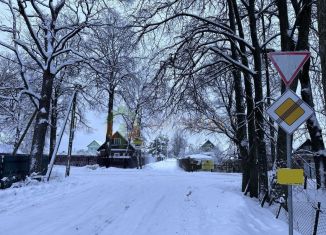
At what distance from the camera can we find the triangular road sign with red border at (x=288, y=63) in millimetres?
7621

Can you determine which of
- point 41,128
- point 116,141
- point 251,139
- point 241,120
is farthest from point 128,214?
point 116,141

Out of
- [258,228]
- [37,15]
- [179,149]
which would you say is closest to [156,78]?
[258,228]

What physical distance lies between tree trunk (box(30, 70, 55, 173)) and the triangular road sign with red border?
64.7 ft

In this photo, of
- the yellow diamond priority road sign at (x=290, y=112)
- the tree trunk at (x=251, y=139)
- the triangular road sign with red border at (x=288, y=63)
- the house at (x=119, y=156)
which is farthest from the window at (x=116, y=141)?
the triangular road sign with red border at (x=288, y=63)

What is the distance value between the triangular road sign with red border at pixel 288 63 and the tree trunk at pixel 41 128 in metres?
19.7

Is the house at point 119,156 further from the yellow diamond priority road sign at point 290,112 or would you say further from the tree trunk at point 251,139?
the yellow diamond priority road sign at point 290,112

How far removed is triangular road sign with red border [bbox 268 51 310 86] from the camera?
7.62 m

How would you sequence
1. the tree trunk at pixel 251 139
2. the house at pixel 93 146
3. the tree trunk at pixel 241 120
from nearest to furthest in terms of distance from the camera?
the tree trunk at pixel 251 139 → the tree trunk at pixel 241 120 → the house at pixel 93 146

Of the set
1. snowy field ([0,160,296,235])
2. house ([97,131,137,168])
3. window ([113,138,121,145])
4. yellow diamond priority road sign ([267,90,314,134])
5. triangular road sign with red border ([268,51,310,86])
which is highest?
window ([113,138,121,145])

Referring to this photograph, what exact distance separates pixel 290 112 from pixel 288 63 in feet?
2.69

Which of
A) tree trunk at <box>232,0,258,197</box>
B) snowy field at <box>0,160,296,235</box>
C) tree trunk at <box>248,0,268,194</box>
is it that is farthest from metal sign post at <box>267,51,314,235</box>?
tree trunk at <box>232,0,258,197</box>

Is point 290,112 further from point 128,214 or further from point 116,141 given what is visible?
point 116,141

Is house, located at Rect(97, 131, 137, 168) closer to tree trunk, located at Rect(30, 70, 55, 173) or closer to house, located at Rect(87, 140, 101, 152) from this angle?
tree trunk, located at Rect(30, 70, 55, 173)

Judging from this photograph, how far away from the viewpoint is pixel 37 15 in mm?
27266
